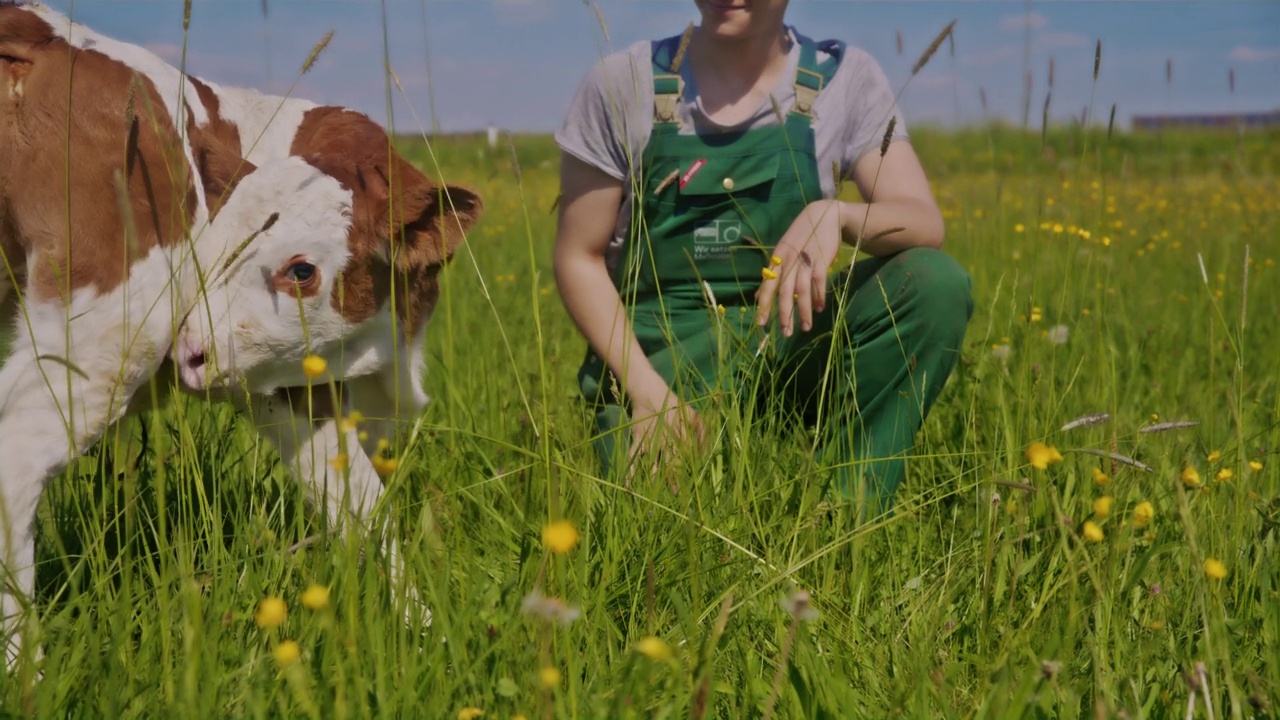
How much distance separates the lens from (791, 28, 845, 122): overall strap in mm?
2847

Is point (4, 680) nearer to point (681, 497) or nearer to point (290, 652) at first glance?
point (290, 652)

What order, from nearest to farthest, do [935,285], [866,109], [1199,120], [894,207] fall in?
[935,285]
[894,207]
[866,109]
[1199,120]

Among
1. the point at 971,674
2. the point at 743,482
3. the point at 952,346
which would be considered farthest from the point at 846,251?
the point at 971,674

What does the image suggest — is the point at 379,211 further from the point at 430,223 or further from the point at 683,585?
the point at 683,585

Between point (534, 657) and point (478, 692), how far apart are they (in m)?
0.09

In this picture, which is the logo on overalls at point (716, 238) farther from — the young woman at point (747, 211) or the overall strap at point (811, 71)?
the overall strap at point (811, 71)

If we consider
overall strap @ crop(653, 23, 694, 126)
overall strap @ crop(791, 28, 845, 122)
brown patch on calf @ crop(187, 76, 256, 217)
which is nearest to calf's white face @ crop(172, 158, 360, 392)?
brown patch on calf @ crop(187, 76, 256, 217)

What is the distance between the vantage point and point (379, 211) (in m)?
2.20

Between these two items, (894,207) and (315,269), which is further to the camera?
(894,207)

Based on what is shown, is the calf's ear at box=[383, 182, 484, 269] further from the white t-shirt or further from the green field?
the white t-shirt

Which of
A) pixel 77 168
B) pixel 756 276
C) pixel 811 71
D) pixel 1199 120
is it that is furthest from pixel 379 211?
pixel 1199 120

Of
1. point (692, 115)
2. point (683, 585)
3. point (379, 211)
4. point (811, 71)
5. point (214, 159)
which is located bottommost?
point (683, 585)

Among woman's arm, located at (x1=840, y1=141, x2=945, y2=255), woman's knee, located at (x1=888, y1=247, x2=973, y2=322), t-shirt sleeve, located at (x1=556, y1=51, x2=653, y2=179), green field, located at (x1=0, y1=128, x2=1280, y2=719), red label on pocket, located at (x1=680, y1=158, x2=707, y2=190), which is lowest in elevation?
green field, located at (x1=0, y1=128, x2=1280, y2=719)

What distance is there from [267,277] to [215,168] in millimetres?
287
